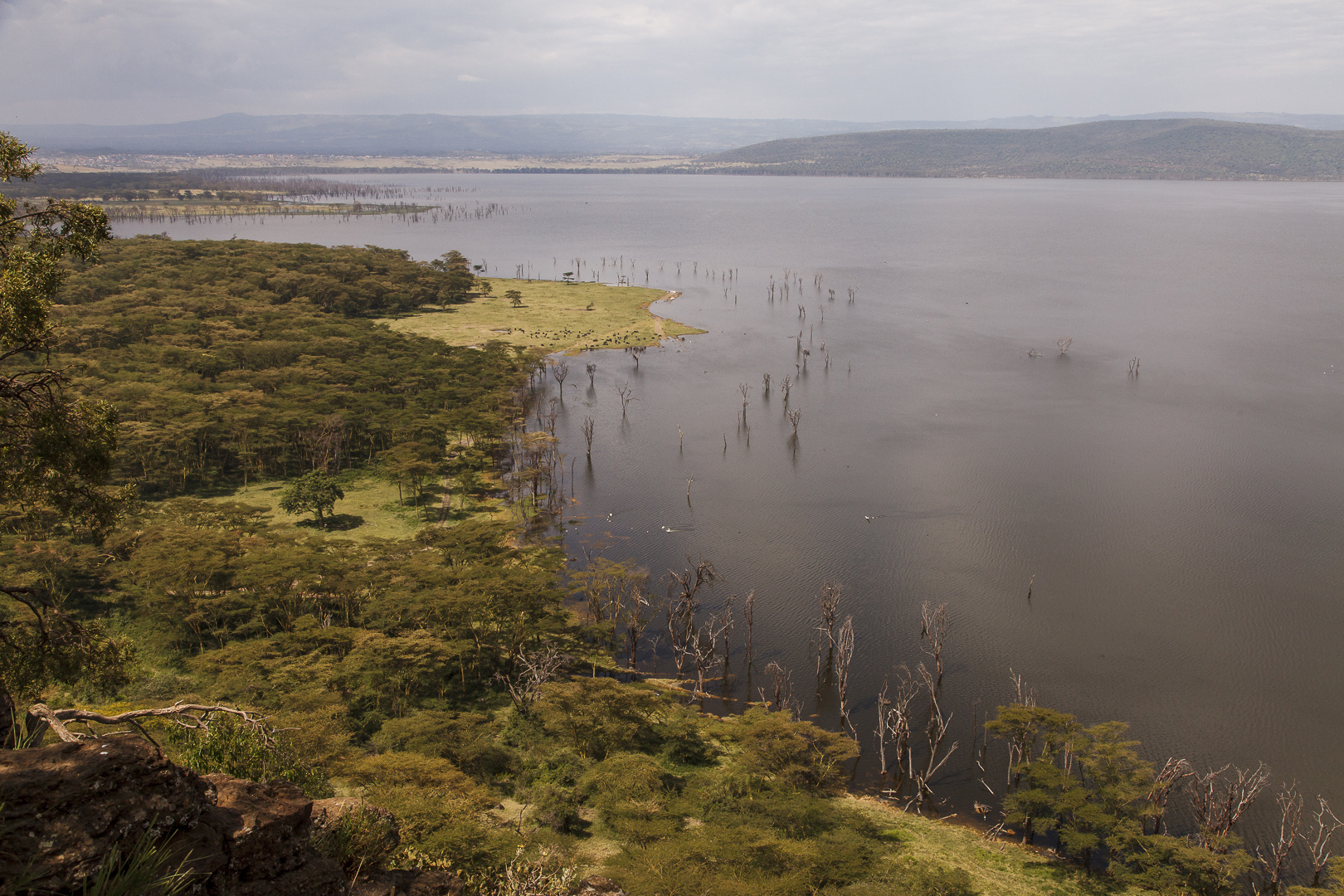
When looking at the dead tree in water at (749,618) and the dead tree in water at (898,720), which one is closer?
the dead tree in water at (898,720)

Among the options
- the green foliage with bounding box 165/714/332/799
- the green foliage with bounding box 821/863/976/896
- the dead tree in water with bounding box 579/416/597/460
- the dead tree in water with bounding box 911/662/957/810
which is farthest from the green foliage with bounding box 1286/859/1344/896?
the dead tree in water with bounding box 579/416/597/460

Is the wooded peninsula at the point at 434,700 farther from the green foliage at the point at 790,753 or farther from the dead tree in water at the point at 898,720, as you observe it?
the dead tree in water at the point at 898,720

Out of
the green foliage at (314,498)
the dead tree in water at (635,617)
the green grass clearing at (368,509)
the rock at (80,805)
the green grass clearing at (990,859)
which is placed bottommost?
the green grass clearing at (990,859)

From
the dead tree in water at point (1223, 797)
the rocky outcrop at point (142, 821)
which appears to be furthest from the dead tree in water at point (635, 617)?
the rocky outcrop at point (142, 821)

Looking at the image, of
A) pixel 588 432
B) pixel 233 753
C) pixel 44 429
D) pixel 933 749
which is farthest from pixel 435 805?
pixel 588 432

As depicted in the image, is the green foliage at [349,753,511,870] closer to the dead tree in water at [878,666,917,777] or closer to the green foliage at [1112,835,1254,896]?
the dead tree in water at [878,666,917,777]

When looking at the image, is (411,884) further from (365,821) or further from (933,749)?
(933,749)

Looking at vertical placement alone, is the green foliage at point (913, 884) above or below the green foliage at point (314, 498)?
below
